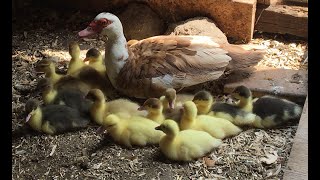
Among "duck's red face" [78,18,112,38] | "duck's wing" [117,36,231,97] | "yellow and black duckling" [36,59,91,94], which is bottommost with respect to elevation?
"yellow and black duckling" [36,59,91,94]

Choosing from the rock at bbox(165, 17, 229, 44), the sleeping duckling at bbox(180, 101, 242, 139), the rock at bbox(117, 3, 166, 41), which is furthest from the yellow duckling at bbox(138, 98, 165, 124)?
the rock at bbox(117, 3, 166, 41)

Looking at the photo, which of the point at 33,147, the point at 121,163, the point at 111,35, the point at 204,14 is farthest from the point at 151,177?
the point at 204,14

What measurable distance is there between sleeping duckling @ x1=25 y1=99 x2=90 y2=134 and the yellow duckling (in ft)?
1.15

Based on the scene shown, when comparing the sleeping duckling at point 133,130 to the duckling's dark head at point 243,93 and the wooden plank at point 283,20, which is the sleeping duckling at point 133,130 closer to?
the duckling's dark head at point 243,93

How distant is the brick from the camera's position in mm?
2617

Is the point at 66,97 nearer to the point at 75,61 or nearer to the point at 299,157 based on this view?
the point at 75,61

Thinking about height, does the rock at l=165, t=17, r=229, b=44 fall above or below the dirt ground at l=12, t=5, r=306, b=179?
above

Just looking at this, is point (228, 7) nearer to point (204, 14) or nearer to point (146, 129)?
point (204, 14)

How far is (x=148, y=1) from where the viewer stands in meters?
3.31

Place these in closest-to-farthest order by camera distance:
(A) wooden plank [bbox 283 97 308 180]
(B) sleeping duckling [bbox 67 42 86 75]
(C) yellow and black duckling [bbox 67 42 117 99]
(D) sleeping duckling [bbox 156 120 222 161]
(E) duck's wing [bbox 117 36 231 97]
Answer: (A) wooden plank [bbox 283 97 308 180]
(D) sleeping duckling [bbox 156 120 222 161]
(E) duck's wing [bbox 117 36 231 97]
(C) yellow and black duckling [bbox 67 42 117 99]
(B) sleeping duckling [bbox 67 42 86 75]

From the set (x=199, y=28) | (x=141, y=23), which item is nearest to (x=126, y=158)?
(x=199, y=28)

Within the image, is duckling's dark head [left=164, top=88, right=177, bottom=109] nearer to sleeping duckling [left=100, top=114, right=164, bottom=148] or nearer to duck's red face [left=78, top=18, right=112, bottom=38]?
sleeping duckling [left=100, top=114, right=164, bottom=148]

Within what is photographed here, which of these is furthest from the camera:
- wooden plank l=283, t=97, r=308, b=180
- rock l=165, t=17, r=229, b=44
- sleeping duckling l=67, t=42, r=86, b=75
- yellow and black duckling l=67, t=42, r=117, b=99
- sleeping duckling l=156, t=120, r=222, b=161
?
rock l=165, t=17, r=229, b=44

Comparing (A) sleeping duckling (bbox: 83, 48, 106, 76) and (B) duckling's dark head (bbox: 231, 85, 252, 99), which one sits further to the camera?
(A) sleeping duckling (bbox: 83, 48, 106, 76)
